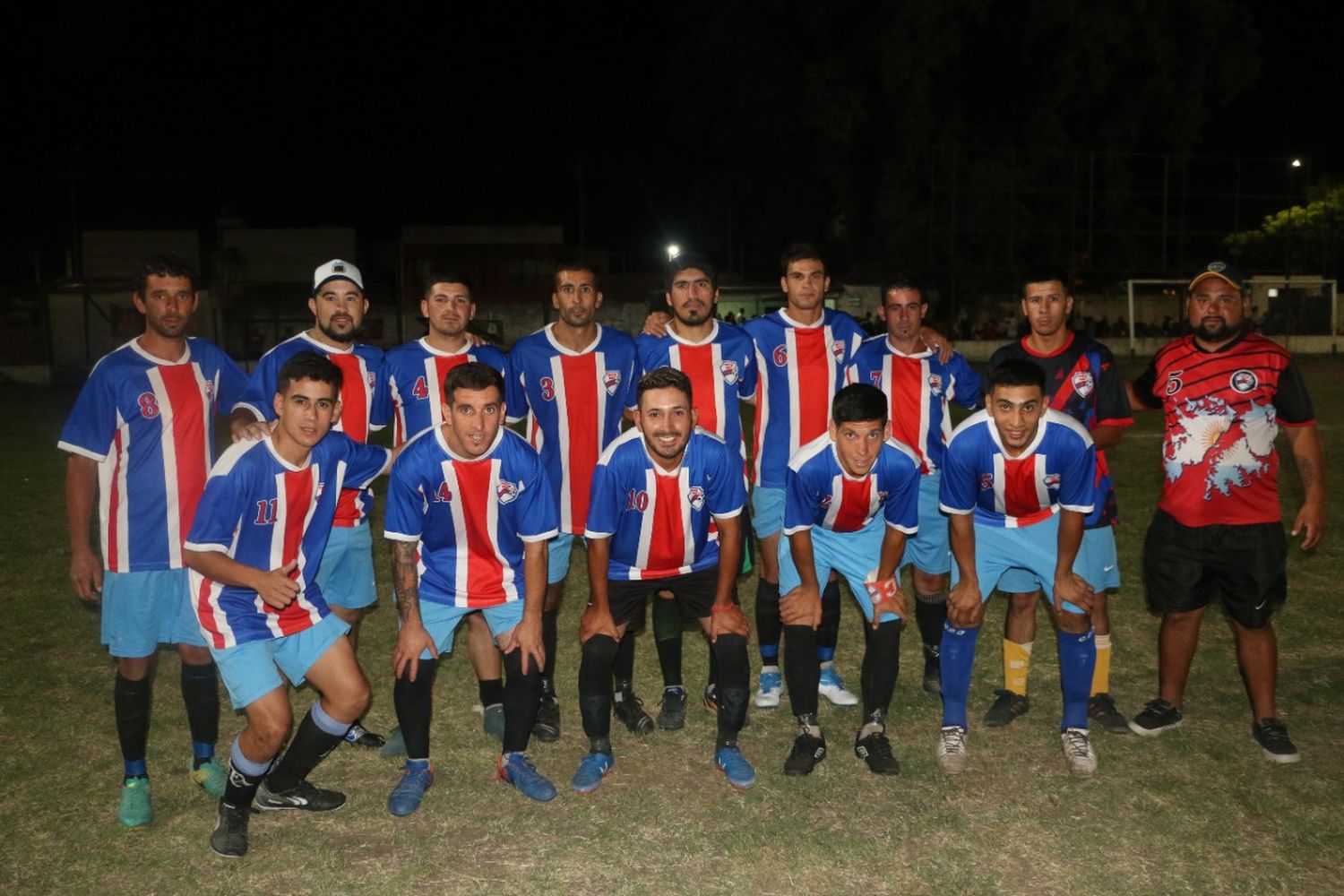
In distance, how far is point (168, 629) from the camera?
445cm

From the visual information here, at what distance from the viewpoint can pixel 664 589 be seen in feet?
16.3

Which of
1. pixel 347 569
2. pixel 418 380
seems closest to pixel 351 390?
pixel 418 380

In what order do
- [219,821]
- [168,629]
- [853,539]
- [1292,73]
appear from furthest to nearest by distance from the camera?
[1292,73] < [853,539] < [168,629] < [219,821]

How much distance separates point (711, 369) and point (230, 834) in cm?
301

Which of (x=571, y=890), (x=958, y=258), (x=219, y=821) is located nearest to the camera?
(x=571, y=890)

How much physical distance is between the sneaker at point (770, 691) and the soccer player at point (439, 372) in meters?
1.31

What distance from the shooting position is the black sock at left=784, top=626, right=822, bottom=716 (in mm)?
4805

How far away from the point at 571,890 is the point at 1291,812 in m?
2.77

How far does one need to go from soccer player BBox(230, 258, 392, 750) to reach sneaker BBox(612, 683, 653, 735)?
3.73 feet

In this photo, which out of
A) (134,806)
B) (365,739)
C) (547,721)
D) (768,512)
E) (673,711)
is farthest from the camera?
(768,512)

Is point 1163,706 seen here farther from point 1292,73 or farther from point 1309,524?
point 1292,73

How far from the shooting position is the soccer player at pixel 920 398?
5.61m

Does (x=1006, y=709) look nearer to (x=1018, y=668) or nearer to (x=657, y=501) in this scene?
(x=1018, y=668)

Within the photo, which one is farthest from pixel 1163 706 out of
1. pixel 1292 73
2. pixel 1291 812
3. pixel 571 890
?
pixel 1292 73
